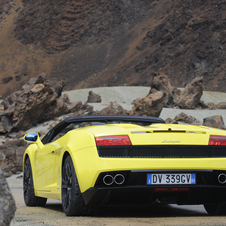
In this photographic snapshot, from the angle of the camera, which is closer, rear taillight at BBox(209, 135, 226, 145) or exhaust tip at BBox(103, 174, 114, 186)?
exhaust tip at BBox(103, 174, 114, 186)

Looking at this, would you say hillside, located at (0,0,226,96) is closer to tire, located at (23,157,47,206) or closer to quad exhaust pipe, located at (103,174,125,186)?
tire, located at (23,157,47,206)

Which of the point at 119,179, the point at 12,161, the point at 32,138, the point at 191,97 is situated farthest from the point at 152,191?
the point at 191,97

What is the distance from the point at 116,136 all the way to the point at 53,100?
20826 mm

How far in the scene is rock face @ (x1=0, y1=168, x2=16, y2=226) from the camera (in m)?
2.62

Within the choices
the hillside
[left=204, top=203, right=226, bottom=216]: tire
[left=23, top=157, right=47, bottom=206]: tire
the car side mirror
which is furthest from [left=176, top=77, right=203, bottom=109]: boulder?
[left=204, top=203, right=226, bottom=216]: tire

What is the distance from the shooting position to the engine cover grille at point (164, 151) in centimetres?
397

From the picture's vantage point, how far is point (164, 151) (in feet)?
13.3

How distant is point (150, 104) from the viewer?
23.4m

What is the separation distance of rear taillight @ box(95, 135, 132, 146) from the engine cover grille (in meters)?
0.04

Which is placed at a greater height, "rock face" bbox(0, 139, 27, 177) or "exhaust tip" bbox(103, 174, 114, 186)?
"exhaust tip" bbox(103, 174, 114, 186)

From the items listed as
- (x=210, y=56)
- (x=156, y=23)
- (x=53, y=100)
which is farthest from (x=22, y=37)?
(x=53, y=100)

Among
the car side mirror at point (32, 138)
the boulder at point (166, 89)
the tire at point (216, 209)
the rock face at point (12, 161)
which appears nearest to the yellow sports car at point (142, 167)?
the tire at point (216, 209)

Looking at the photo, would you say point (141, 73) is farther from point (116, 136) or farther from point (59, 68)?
point (116, 136)

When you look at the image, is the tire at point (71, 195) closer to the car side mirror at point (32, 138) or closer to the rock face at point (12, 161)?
the car side mirror at point (32, 138)
